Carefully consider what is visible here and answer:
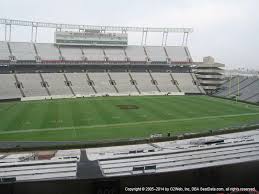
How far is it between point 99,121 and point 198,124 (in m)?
13.8

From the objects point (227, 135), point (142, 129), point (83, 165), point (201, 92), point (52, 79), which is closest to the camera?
point (83, 165)

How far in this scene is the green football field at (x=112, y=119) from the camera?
4090cm

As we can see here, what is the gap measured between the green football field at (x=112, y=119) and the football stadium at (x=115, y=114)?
14 centimetres

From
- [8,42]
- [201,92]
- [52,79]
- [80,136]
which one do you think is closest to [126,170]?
[80,136]

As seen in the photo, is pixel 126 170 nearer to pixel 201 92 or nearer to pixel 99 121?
pixel 99 121

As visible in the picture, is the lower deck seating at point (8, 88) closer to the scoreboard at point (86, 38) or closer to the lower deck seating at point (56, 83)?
the lower deck seating at point (56, 83)

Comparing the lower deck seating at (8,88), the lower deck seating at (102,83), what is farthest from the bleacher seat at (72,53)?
the lower deck seating at (8,88)

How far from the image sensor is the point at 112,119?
49625mm

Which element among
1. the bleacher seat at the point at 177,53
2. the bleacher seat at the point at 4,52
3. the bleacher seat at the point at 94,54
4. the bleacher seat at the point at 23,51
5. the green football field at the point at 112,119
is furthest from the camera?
the bleacher seat at the point at 177,53

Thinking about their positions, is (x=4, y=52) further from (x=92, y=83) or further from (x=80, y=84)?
(x=92, y=83)

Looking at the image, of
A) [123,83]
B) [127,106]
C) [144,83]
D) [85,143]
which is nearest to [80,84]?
[123,83]

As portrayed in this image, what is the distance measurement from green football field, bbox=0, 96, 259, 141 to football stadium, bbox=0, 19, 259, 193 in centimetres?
14

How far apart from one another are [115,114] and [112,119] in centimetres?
410

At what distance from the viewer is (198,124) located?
46969mm
